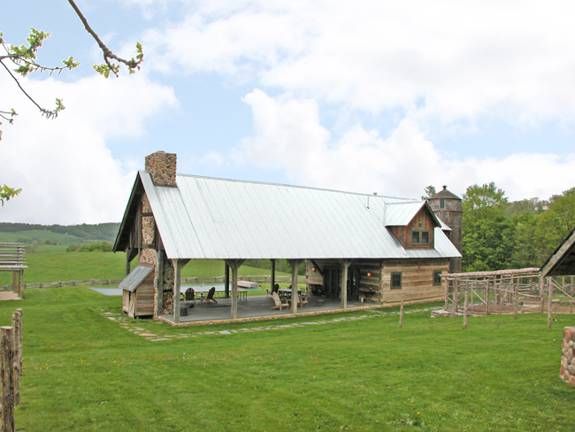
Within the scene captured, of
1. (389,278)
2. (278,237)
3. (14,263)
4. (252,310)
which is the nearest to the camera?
(278,237)

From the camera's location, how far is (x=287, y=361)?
1314cm

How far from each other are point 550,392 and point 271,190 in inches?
787

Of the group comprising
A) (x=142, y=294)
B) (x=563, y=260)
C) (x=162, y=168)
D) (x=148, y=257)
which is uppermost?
(x=162, y=168)

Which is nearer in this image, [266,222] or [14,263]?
[266,222]

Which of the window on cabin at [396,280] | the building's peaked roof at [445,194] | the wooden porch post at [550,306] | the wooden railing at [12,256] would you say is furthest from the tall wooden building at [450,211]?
the wooden railing at [12,256]

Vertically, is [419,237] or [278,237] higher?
[419,237]

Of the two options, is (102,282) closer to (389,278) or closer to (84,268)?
(84,268)

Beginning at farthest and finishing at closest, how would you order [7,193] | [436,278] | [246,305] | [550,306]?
[436,278] → [246,305] → [550,306] → [7,193]

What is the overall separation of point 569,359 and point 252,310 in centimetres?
1638

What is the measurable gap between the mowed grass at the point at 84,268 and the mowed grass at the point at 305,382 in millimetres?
33170

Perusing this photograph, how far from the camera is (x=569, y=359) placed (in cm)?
1061

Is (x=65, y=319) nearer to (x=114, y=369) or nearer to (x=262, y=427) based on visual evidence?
(x=114, y=369)

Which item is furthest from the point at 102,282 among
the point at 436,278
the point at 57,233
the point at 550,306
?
the point at 57,233

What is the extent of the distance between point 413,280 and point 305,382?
2006 centimetres
